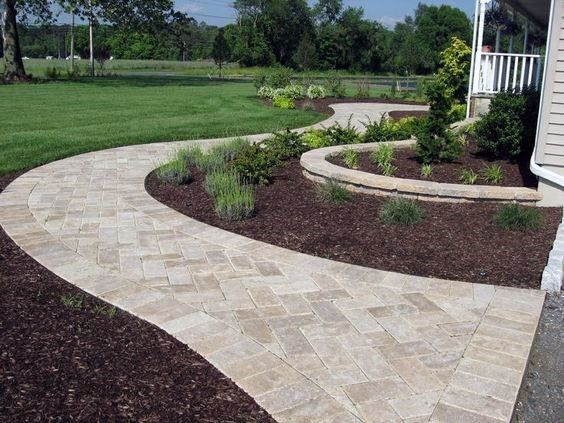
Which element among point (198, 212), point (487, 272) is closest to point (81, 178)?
point (198, 212)

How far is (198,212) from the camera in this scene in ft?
18.2

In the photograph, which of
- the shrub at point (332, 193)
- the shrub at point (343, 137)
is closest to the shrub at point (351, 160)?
the shrub at point (332, 193)

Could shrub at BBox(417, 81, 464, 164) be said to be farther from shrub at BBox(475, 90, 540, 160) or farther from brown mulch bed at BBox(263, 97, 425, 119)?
brown mulch bed at BBox(263, 97, 425, 119)

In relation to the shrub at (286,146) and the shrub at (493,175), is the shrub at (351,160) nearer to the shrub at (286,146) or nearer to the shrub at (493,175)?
the shrub at (286,146)

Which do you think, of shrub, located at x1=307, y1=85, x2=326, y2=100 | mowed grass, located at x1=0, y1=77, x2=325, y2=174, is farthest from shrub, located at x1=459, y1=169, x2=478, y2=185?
shrub, located at x1=307, y1=85, x2=326, y2=100

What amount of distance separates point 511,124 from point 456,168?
0.83m

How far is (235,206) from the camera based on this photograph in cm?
517

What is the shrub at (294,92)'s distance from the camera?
1644 cm

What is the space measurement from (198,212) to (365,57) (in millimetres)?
46706

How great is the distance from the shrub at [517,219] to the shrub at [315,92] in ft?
41.6

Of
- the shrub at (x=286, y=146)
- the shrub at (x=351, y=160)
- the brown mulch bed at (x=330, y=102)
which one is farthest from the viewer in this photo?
the brown mulch bed at (x=330, y=102)

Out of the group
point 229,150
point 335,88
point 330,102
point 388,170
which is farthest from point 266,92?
point 388,170

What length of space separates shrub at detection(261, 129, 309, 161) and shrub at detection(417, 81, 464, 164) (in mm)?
1777

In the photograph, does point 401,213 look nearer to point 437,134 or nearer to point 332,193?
point 332,193
